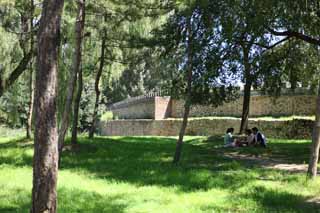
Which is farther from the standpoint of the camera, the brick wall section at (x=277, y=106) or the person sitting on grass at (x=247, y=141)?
the brick wall section at (x=277, y=106)

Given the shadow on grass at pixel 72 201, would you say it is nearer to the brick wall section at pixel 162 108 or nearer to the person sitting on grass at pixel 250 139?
the person sitting on grass at pixel 250 139

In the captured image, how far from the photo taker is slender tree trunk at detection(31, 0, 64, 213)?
498 centimetres

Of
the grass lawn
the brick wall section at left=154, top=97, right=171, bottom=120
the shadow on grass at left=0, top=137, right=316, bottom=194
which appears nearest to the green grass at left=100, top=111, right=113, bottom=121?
the brick wall section at left=154, top=97, right=171, bottom=120

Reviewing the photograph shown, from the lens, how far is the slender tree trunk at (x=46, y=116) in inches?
196

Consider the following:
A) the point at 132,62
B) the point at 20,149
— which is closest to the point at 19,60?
the point at 20,149

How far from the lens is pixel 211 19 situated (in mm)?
13414

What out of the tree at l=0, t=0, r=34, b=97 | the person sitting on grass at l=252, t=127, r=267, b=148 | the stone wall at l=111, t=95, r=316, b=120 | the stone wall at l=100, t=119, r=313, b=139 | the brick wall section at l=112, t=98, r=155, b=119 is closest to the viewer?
the tree at l=0, t=0, r=34, b=97

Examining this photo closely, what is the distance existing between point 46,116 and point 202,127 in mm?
23902

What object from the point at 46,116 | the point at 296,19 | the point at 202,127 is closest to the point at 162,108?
the point at 202,127

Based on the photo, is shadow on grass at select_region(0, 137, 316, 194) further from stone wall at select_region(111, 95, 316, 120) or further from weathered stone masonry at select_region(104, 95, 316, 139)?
stone wall at select_region(111, 95, 316, 120)

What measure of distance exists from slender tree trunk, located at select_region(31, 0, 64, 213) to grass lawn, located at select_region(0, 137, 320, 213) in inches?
104

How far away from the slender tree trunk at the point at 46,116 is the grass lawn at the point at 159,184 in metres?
2.63

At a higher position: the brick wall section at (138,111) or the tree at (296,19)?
the tree at (296,19)

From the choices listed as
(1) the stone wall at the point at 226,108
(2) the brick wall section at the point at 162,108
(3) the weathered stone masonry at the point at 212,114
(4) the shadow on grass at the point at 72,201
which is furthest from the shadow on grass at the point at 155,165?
(2) the brick wall section at the point at 162,108
